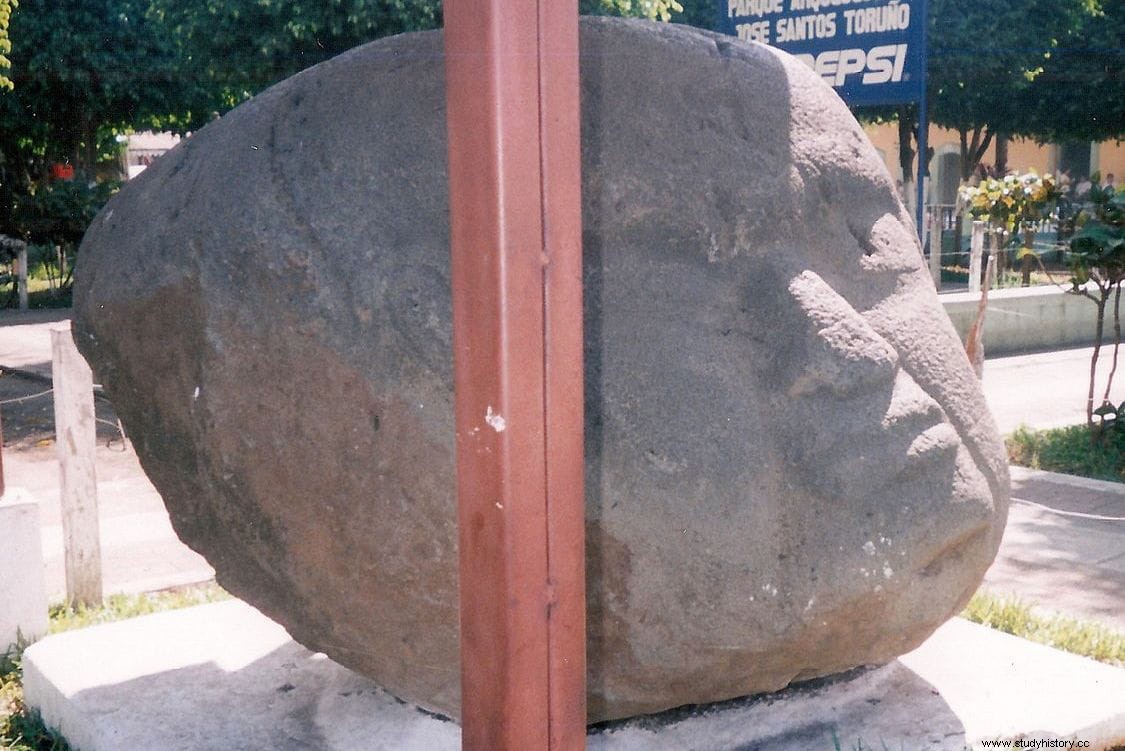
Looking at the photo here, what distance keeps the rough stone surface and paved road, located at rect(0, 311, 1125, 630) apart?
7.29 feet

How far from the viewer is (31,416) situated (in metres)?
9.68

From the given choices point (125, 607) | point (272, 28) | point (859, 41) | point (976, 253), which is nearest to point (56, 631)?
point (125, 607)

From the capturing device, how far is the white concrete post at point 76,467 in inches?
191

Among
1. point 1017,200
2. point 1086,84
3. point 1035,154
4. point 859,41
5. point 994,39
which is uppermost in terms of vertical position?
point 994,39

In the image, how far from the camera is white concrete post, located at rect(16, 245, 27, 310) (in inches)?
654

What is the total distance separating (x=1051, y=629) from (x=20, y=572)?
3770 millimetres

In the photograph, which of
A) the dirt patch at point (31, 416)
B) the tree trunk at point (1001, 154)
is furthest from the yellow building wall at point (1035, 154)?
the dirt patch at point (31, 416)

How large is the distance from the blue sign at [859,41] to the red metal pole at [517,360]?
600 cm

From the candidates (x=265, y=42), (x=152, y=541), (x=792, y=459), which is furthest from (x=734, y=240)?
(x=265, y=42)

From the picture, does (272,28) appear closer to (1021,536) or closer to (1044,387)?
(1044,387)

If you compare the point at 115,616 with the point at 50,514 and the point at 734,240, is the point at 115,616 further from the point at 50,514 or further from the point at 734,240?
the point at 734,240

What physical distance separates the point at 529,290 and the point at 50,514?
5448 millimetres

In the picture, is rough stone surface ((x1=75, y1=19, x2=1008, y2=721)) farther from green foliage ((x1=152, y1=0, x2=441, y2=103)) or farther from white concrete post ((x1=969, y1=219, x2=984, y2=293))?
white concrete post ((x1=969, y1=219, x2=984, y2=293))

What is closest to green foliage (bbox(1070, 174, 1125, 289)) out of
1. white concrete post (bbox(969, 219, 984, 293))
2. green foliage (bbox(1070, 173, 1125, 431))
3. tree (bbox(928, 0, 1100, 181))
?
green foliage (bbox(1070, 173, 1125, 431))
